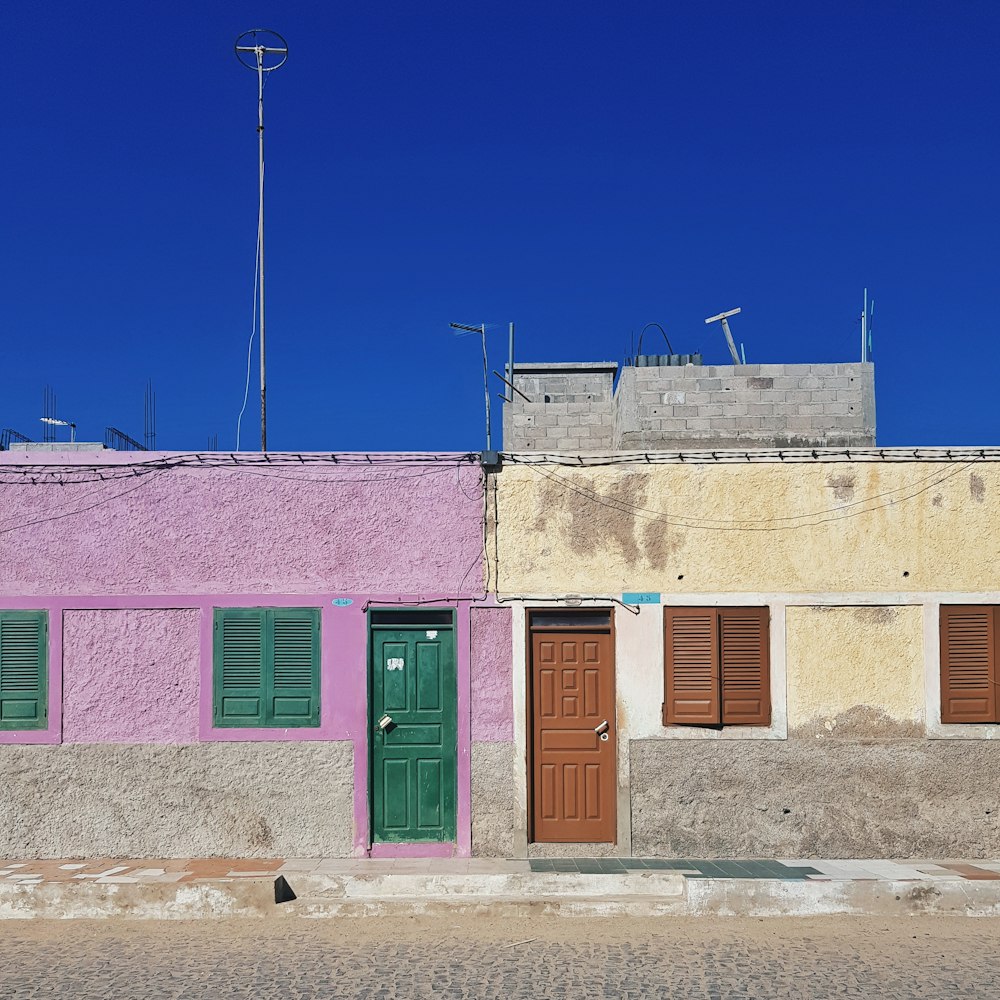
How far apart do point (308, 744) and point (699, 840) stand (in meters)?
3.60

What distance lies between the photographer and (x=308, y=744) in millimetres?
9031

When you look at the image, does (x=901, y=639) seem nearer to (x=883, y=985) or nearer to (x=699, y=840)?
(x=699, y=840)

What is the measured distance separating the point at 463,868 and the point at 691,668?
8.71 ft

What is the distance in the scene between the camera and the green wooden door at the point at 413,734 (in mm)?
9070

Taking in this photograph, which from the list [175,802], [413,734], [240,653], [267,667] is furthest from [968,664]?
[175,802]

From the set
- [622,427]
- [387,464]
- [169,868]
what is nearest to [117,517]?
[387,464]

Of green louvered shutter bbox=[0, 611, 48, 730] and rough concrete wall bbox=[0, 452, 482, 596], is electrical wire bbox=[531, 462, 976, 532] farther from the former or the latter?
green louvered shutter bbox=[0, 611, 48, 730]

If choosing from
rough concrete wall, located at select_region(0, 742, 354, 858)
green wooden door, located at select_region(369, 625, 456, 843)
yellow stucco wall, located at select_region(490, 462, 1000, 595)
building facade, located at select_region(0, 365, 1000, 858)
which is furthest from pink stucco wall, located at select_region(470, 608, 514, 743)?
rough concrete wall, located at select_region(0, 742, 354, 858)

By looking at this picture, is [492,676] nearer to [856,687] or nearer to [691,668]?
[691,668]

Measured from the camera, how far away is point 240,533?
919cm

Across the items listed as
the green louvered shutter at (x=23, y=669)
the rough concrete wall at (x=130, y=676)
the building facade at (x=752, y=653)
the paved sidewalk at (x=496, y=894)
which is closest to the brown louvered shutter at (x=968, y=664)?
the building facade at (x=752, y=653)

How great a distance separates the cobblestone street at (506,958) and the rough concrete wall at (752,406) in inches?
194

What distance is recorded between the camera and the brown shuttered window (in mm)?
9070

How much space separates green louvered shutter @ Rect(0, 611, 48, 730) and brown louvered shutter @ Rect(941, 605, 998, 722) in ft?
26.7
